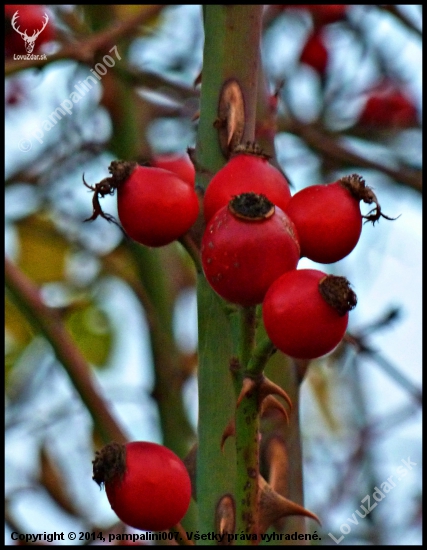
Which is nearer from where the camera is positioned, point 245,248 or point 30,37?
point 245,248

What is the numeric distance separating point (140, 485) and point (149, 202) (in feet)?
1.11

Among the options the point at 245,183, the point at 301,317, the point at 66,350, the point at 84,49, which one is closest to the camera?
the point at 301,317

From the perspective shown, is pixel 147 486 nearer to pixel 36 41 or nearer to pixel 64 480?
pixel 36 41

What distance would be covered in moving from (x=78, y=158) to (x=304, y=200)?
1.56 metres

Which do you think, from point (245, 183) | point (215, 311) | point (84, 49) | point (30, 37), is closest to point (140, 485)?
point (215, 311)

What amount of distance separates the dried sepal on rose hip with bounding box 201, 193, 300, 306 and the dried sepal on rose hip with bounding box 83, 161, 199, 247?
0.11 m

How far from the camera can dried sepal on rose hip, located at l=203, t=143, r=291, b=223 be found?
3.08ft

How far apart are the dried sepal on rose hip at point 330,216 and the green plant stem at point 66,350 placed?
0.52 meters

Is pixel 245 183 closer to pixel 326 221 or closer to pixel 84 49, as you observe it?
pixel 326 221

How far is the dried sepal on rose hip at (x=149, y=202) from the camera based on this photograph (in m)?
0.96

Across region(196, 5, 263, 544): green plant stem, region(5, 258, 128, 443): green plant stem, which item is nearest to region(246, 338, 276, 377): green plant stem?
region(196, 5, 263, 544): green plant stem

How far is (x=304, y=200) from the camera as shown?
0.96m

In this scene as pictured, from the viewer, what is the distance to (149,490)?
912mm

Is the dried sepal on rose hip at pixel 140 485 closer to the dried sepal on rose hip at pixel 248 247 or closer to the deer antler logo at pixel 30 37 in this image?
the dried sepal on rose hip at pixel 248 247
